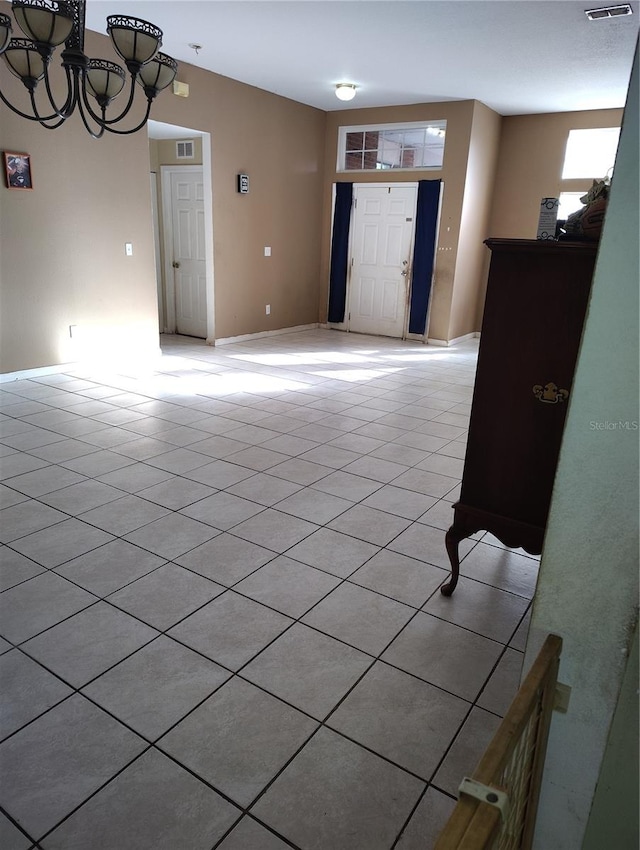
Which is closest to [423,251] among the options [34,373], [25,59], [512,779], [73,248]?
[73,248]

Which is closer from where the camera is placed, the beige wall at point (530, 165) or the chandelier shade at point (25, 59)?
the chandelier shade at point (25, 59)

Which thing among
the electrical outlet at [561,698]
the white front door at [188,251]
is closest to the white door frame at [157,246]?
the white front door at [188,251]

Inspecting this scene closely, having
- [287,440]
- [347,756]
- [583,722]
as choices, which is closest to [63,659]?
[347,756]

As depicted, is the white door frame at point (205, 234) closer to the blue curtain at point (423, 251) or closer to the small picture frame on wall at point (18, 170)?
the small picture frame on wall at point (18, 170)

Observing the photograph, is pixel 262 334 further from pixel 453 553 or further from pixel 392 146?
pixel 453 553

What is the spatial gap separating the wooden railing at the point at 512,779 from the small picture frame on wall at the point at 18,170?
5260 mm

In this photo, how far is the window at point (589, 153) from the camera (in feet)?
23.9

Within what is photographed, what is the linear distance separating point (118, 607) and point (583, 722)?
5.44ft

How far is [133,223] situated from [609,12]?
4.44 metres

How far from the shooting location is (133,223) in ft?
19.1

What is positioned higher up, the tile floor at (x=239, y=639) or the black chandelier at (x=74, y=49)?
the black chandelier at (x=74, y=49)

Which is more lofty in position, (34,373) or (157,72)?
(157,72)

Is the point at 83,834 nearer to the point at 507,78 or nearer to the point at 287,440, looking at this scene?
the point at 287,440

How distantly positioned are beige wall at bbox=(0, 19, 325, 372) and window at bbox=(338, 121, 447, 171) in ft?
1.37
